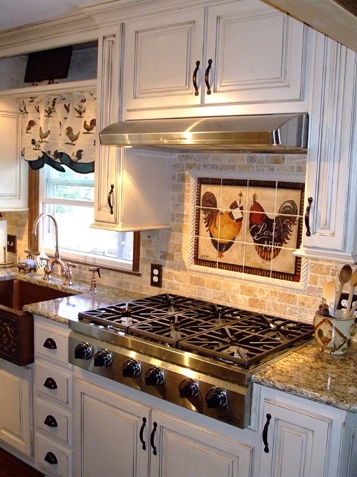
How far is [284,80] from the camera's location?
2227mm

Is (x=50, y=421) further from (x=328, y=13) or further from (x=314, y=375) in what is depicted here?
(x=328, y=13)

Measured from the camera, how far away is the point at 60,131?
355 cm

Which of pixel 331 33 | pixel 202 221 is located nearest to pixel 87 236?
pixel 202 221

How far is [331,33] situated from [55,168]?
2.56m

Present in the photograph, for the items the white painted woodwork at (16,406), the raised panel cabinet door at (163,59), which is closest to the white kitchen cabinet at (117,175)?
the raised panel cabinet door at (163,59)

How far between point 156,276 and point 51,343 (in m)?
0.72

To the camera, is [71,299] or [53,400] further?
[71,299]

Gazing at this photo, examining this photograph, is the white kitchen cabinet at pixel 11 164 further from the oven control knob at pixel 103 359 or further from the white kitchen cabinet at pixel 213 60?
the oven control knob at pixel 103 359

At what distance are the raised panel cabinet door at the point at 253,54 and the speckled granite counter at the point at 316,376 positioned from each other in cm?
103

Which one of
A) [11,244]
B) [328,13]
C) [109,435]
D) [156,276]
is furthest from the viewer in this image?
[11,244]

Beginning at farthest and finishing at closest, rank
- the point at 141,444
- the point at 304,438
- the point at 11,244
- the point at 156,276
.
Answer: the point at 11,244 < the point at 156,276 < the point at 141,444 < the point at 304,438

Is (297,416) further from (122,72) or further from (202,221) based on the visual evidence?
(122,72)

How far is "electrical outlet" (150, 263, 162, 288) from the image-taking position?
10.4 ft

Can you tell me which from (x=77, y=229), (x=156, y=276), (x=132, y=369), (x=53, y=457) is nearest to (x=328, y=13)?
(x=132, y=369)
